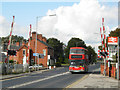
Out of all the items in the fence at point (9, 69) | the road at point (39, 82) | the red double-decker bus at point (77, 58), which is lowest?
the road at point (39, 82)

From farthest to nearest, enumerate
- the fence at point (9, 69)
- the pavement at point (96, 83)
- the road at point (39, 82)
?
the fence at point (9, 69) → the road at point (39, 82) → the pavement at point (96, 83)

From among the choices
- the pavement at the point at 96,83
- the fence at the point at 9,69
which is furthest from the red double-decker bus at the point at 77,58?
the pavement at the point at 96,83

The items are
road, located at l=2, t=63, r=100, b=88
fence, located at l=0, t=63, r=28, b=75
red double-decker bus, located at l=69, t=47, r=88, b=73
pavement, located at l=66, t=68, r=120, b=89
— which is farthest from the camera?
red double-decker bus, located at l=69, t=47, r=88, b=73

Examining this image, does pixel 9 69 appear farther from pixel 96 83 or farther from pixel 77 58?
pixel 96 83

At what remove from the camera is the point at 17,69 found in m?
34.9

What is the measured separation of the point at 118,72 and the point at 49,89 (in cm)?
1006

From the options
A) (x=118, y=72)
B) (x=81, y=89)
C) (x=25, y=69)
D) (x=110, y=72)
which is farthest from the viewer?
(x=25, y=69)

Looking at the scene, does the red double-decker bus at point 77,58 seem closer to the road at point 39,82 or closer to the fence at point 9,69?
the road at point 39,82

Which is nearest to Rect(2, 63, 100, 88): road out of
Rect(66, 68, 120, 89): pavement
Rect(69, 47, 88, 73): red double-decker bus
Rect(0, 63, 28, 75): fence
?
Rect(66, 68, 120, 89): pavement

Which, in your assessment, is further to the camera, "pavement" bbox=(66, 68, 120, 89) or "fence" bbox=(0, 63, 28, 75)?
"fence" bbox=(0, 63, 28, 75)

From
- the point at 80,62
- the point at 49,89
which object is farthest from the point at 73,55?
the point at 49,89

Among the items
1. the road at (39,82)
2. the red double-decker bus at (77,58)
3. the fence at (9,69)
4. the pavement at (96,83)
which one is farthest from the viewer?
the red double-decker bus at (77,58)

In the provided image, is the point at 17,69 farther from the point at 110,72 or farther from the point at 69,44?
the point at 69,44

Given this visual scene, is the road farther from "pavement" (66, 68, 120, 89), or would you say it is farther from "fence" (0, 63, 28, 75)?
"fence" (0, 63, 28, 75)
